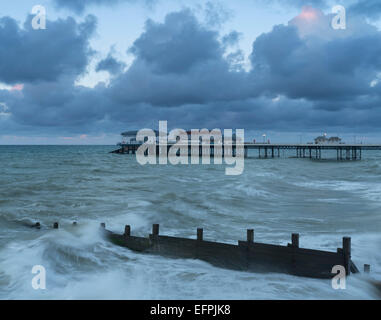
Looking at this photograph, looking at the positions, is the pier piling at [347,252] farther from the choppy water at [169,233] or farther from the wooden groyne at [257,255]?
the choppy water at [169,233]

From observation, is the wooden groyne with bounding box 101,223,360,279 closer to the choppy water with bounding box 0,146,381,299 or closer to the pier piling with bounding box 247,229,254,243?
the pier piling with bounding box 247,229,254,243

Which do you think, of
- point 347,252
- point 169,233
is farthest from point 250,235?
point 169,233

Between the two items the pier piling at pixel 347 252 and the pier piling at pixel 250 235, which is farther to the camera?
→ the pier piling at pixel 250 235

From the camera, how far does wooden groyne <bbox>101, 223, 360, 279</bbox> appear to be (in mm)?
7811

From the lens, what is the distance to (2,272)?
8.62 meters

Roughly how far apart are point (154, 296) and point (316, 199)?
1591 cm

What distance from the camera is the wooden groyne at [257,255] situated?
308 inches

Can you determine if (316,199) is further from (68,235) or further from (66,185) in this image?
(66,185)

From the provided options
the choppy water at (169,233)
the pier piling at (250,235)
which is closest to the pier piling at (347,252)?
the choppy water at (169,233)

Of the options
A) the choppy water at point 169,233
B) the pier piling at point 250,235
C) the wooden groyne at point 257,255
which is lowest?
the choppy water at point 169,233

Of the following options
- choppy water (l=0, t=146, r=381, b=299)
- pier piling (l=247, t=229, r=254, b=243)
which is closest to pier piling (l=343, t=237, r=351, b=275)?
choppy water (l=0, t=146, r=381, b=299)

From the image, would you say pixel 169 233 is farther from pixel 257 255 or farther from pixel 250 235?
pixel 257 255

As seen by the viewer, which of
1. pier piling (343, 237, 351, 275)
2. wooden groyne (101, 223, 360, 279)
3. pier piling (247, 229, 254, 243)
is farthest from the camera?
pier piling (247, 229, 254, 243)
